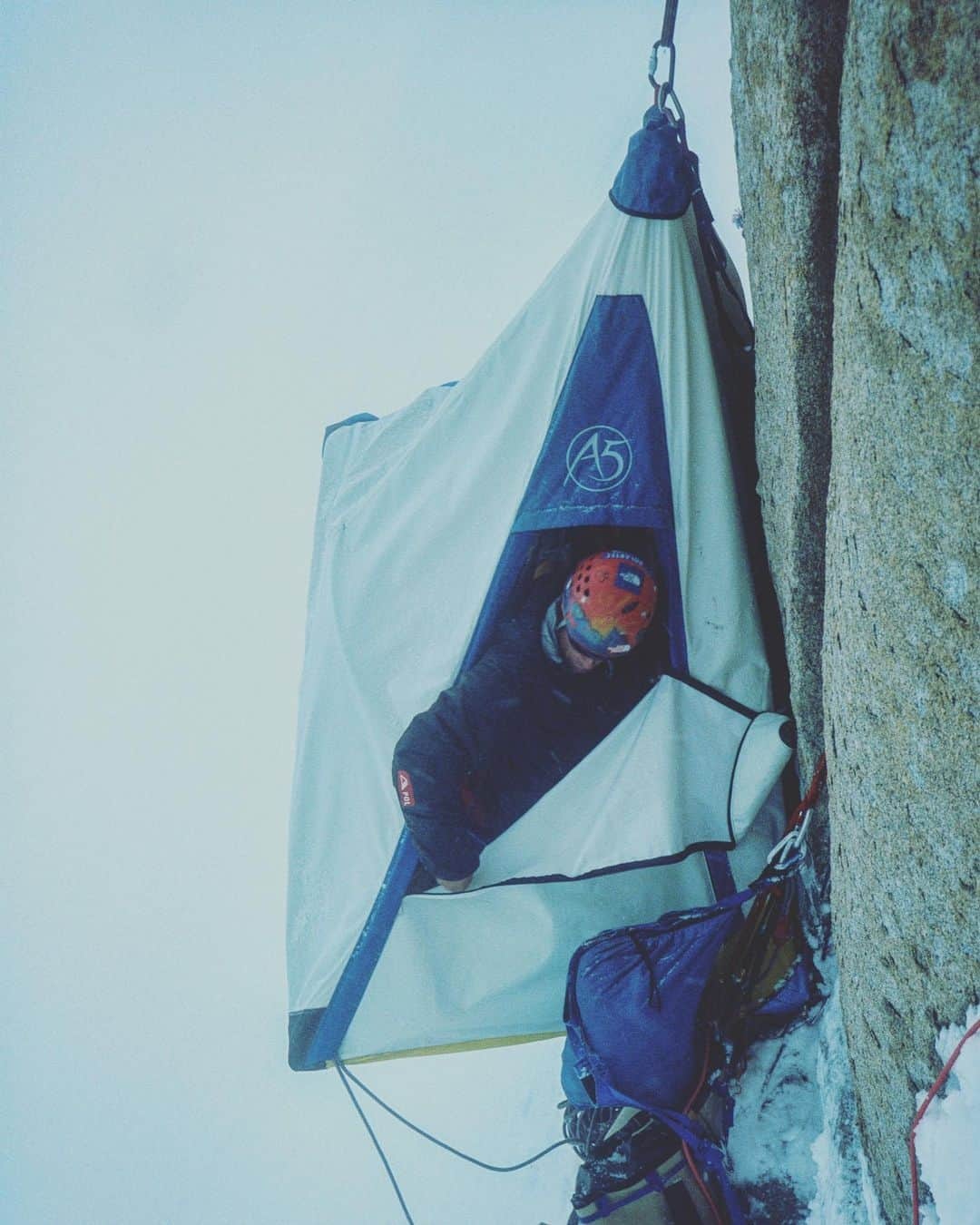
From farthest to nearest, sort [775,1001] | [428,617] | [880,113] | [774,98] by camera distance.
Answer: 1. [428,617]
2. [775,1001]
3. [774,98]
4. [880,113]

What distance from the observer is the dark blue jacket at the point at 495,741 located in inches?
83.7

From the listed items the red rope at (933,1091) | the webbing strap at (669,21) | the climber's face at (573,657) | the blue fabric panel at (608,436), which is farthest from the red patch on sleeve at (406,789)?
the webbing strap at (669,21)

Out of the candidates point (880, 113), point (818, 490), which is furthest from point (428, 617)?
point (880, 113)

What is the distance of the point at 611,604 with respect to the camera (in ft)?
6.85

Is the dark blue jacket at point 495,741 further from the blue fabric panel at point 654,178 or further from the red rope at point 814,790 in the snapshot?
the blue fabric panel at point 654,178

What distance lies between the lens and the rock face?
36.6 inches

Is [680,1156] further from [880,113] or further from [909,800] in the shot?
[880,113]

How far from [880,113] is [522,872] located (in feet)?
6.00

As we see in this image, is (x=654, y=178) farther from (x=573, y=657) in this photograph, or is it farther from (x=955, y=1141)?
(x=955, y=1141)

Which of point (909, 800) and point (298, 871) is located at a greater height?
point (909, 800)

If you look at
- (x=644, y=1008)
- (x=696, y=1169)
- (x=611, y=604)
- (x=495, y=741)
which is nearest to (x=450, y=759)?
(x=495, y=741)

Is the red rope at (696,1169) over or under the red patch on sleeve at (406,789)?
under

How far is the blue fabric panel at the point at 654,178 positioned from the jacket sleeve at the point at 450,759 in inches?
47.9

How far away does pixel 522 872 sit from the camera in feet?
7.20
